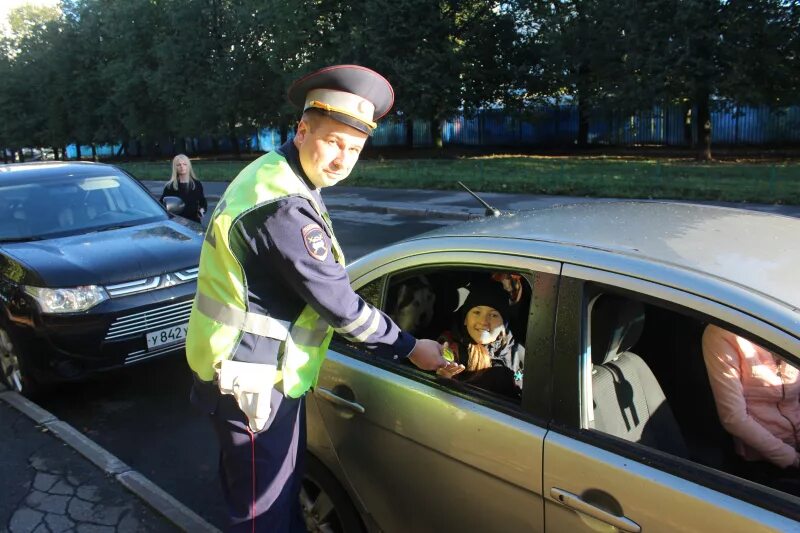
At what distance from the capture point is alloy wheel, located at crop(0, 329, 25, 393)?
15.6 ft

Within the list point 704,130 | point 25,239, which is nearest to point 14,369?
point 25,239

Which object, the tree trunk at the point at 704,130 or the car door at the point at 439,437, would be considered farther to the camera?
the tree trunk at the point at 704,130

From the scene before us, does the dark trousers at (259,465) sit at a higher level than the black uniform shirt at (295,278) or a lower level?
lower

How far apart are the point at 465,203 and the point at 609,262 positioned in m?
13.3

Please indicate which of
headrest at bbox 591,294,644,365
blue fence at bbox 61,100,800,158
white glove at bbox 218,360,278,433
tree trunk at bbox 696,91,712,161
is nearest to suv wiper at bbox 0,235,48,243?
white glove at bbox 218,360,278,433

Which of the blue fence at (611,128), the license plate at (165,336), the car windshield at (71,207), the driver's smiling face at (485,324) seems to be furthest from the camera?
the blue fence at (611,128)

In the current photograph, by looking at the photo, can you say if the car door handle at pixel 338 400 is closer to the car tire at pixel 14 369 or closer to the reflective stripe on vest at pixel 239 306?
the reflective stripe on vest at pixel 239 306

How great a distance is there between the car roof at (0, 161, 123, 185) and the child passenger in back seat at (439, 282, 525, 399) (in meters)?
4.82

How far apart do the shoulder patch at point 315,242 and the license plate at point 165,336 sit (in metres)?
2.99

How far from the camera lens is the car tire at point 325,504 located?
2.51 metres

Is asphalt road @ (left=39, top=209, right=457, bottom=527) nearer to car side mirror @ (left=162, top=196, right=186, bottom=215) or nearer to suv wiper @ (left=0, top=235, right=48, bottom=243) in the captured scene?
suv wiper @ (left=0, top=235, right=48, bottom=243)

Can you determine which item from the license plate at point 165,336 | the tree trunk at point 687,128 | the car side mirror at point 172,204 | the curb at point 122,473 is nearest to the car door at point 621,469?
the curb at point 122,473

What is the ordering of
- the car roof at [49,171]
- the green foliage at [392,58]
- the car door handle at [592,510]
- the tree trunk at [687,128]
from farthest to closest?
the tree trunk at [687,128], the green foliage at [392,58], the car roof at [49,171], the car door handle at [592,510]

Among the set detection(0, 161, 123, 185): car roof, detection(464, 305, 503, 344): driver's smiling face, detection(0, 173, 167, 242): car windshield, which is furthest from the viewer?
detection(0, 161, 123, 185): car roof
